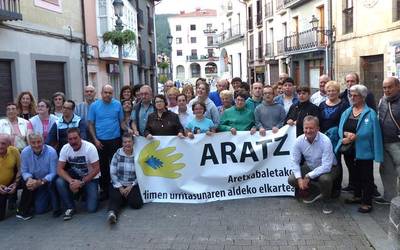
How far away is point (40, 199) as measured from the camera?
6613 millimetres

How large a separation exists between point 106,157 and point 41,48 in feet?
27.1

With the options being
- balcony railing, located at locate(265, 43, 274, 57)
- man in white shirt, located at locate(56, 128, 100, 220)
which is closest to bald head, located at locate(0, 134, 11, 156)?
man in white shirt, located at locate(56, 128, 100, 220)

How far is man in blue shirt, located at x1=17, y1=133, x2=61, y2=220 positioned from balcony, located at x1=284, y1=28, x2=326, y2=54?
1925 centimetres

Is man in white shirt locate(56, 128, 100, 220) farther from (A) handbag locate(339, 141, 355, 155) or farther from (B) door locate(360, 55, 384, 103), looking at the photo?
(B) door locate(360, 55, 384, 103)

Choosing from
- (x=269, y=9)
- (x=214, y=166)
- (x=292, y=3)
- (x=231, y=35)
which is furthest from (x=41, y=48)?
(x=231, y=35)

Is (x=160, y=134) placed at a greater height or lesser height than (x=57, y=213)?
greater

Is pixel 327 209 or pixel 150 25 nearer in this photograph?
pixel 327 209

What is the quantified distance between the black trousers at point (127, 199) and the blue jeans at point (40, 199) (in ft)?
2.55

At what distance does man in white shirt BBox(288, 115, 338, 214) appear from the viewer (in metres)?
6.10

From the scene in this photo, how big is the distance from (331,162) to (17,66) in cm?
967

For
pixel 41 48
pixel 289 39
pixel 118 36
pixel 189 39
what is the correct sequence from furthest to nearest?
pixel 189 39 → pixel 289 39 → pixel 118 36 → pixel 41 48

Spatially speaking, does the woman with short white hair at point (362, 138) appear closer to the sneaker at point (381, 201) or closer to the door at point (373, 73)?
the sneaker at point (381, 201)

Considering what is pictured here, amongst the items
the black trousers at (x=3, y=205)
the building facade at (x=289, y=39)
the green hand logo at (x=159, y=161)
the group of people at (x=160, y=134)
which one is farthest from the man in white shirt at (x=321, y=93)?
the building facade at (x=289, y=39)

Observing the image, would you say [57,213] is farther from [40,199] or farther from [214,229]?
[214,229]
